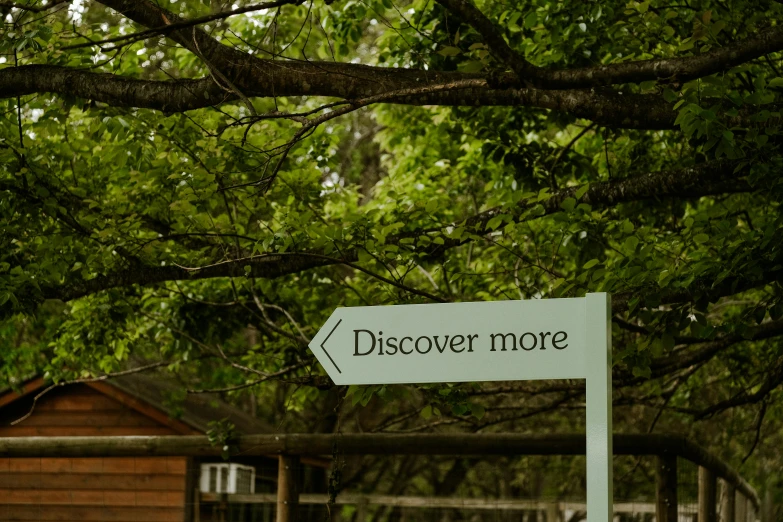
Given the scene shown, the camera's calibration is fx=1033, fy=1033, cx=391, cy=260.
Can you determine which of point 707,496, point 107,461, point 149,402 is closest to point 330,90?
point 707,496

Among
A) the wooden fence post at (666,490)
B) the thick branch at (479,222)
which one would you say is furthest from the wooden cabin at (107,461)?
the wooden fence post at (666,490)

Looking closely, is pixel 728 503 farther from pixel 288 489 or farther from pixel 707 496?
pixel 288 489

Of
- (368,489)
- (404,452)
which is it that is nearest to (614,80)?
(404,452)

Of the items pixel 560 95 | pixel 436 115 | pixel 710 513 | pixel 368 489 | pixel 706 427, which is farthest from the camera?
pixel 368 489

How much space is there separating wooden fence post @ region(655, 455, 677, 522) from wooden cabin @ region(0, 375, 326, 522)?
5448 millimetres

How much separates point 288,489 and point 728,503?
3154 millimetres

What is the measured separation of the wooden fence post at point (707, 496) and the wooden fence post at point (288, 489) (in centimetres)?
227

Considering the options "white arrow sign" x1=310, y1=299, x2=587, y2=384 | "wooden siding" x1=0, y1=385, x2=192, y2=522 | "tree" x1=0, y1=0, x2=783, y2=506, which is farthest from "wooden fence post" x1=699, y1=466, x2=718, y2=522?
"wooden siding" x1=0, y1=385, x2=192, y2=522

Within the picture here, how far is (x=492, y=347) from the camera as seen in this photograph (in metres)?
2.79

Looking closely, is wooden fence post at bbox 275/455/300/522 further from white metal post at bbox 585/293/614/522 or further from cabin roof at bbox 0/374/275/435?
cabin roof at bbox 0/374/275/435

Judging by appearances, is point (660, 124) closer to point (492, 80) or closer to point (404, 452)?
point (492, 80)

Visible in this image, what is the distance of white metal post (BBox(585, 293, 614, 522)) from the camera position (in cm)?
253

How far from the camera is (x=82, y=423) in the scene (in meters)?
12.6

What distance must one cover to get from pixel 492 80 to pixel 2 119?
364 centimetres
